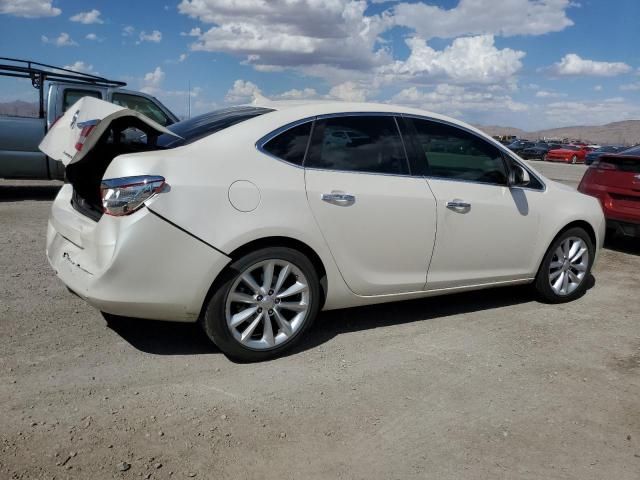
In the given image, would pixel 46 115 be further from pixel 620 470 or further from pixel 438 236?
pixel 620 470

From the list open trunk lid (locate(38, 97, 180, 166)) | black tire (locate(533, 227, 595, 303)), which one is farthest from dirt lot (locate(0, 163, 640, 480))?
open trunk lid (locate(38, 97, 180, 166))

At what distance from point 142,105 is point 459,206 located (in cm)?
693

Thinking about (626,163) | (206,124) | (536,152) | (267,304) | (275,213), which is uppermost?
(206,124)

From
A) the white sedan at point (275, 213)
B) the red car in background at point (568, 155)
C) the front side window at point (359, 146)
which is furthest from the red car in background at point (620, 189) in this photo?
the red car in background at point (568, 155)

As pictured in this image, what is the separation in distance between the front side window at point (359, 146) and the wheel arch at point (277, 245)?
530mm

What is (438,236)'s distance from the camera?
14.4ft

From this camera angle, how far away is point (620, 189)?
7.44m

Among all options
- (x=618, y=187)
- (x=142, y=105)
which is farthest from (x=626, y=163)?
(x=142, y=105)

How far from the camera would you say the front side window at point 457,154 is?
14.5ft

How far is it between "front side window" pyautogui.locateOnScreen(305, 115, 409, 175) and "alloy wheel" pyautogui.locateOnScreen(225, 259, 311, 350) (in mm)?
742

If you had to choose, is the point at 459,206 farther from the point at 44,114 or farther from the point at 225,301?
the point at 44,114

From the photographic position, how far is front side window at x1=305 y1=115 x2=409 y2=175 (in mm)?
3959

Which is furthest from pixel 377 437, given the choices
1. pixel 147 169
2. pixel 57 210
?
pixel 57 210

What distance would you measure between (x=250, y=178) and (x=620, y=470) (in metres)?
2.47
